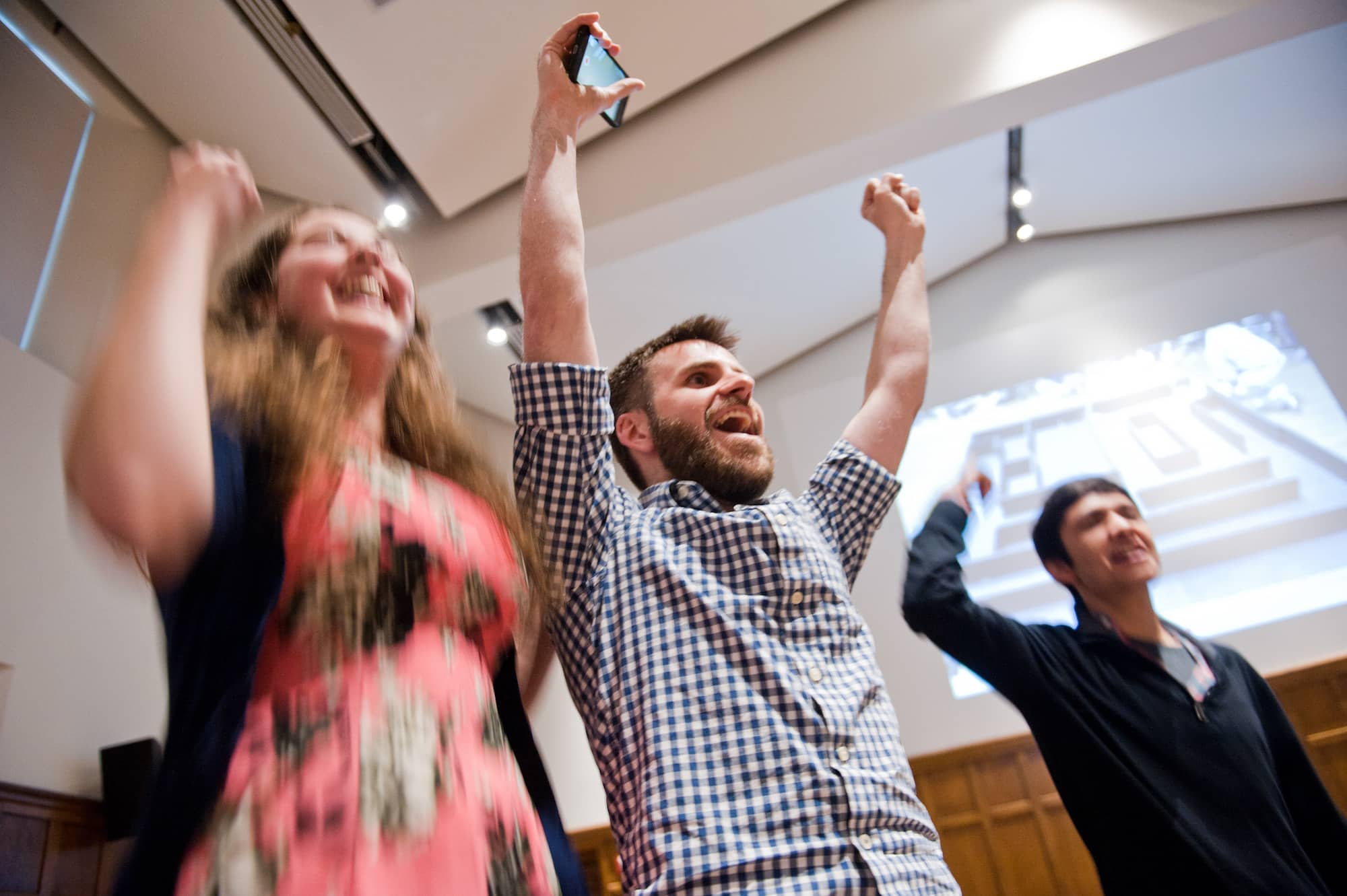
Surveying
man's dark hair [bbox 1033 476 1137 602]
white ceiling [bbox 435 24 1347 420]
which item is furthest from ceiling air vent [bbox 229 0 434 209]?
man's dark hair [bbox 1033 476 1137 602]

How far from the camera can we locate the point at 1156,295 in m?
4.12

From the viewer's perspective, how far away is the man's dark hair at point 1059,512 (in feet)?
6.02

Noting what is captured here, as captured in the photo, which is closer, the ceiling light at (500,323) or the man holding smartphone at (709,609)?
the man holding smartphone at (709,609)

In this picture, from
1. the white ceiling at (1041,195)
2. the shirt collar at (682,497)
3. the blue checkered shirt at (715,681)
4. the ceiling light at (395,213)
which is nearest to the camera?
the blue checkered shirt at (715,681)

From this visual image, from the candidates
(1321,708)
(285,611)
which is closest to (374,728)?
(285,611)

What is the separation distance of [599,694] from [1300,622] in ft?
11.8

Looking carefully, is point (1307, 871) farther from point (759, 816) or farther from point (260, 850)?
point (260, 850)

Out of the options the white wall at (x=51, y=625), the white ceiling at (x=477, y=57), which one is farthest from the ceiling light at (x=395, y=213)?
the white wall at (x=51, y=625)

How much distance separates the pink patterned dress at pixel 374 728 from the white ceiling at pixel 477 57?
2.11 metres

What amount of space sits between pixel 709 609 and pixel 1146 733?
0.95 metres

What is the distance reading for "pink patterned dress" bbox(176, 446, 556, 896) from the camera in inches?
18.4

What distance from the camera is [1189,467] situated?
12.2ft

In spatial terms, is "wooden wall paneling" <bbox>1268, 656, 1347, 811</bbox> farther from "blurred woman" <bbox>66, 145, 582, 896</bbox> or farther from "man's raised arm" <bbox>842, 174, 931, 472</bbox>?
"blurred woman" <bbox>66, 145, 582, 896</bbox>

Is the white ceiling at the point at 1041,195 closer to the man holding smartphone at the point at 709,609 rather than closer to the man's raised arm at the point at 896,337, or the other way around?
the man's raised arm at the point at 896,337
